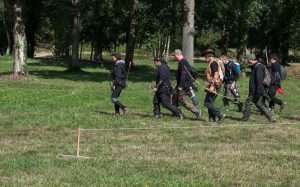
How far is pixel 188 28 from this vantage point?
26.3 m

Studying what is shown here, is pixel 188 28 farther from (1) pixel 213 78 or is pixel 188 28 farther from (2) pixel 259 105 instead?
(1) pixel 213 78

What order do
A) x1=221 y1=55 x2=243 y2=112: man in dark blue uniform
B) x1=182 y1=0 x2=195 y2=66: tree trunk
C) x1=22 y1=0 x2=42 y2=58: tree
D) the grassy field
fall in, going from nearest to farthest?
the grassy field < x1=221 y1=55 x2=243 y2=112: man in dark blue uniform < x1=182 y1=0 x2=195 y2=66: tree trunk < x1=22 y1=0 x2=42 y2=58: tree

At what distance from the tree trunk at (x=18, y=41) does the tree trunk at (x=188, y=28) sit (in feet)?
24.0

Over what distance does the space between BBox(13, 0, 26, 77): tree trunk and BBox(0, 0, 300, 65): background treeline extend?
9cm

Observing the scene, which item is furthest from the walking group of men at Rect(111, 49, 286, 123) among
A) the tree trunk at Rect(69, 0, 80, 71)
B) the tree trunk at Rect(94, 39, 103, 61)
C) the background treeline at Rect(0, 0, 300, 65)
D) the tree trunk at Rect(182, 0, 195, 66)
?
the tree trunk at Rect(94, 39, 103, 61)

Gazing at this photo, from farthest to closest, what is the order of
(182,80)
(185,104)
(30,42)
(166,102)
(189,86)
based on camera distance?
(30,42), (189,86), (182,80), (185,104), (166,102)

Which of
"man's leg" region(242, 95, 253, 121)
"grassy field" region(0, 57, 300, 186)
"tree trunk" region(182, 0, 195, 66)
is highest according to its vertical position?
"tree trunk" region(182, 0, 195, 66)

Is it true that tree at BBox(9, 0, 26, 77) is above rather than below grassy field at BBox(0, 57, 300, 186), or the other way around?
above

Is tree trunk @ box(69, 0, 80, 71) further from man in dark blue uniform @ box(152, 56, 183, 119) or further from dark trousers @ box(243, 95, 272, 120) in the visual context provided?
dark trousers @ box(243, 95, 272, 120)

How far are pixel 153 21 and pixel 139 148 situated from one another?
35.4 metres

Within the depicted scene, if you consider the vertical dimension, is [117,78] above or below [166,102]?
above

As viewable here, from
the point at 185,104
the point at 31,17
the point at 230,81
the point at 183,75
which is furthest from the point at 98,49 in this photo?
the point at 185,104

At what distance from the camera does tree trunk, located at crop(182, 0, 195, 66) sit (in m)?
26.0

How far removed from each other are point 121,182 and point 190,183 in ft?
3.08
